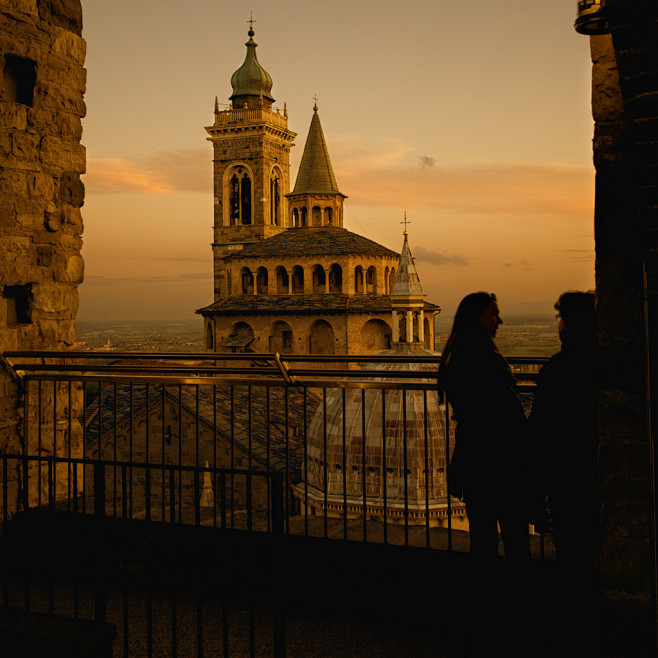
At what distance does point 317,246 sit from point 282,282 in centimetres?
395

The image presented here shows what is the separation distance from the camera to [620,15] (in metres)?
3.34

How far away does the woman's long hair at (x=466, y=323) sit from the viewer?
4.22 metres

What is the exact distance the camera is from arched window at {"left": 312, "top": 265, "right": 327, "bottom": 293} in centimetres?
5888

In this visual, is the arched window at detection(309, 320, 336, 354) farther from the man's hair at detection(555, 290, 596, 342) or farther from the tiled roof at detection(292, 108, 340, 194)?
the man's hair at detection(555, 290, 596, 342)

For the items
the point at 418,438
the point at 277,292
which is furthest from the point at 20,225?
the point at 277,292

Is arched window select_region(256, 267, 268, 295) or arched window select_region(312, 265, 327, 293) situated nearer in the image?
arched window select_region(312, 265, 327, 293)

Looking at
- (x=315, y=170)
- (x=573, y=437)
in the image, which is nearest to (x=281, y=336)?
(x=315, y=170)

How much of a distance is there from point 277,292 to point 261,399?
21.3 m

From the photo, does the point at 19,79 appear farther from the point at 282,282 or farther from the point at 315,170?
the point at 315,170

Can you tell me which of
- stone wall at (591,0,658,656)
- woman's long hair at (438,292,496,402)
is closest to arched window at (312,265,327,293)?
woman's long hair at (438,292,496,402)

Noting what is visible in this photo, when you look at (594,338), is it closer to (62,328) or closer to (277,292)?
(62,328)

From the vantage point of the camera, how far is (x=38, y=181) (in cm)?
646

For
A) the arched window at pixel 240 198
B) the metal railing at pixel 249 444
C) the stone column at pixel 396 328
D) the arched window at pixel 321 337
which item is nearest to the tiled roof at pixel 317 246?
the arched window at pixel 321 337

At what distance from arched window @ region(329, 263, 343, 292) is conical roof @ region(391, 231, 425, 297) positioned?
22396 mm
